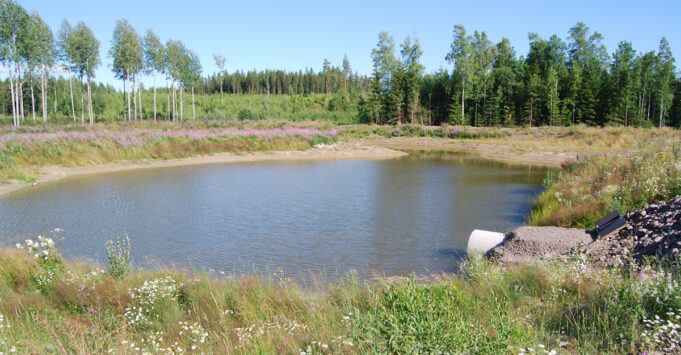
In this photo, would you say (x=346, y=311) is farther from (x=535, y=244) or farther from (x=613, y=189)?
(x=613, y=189)

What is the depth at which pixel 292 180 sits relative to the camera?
19.0m

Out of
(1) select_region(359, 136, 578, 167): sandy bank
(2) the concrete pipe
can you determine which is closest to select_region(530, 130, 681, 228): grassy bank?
(2) the concrete pipe

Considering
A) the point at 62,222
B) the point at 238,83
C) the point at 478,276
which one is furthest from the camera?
the point at 238,83

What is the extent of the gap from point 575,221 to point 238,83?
10504cm

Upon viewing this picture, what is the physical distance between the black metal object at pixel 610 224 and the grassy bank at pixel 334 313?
2045 millimetres

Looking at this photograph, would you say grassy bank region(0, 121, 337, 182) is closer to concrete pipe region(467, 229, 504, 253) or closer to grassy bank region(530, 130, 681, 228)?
concrete pipe region(467, 229, 504, 253)

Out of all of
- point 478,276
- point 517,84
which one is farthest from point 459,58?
point 478,276

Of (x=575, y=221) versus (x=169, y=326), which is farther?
(x=575, y=221)

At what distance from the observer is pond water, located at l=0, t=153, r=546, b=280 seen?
8258 millimetres

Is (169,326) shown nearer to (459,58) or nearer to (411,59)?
(459,58)

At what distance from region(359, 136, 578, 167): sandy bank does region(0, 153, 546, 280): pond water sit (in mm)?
7667

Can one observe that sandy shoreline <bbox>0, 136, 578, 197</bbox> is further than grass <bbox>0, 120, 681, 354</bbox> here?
Yes

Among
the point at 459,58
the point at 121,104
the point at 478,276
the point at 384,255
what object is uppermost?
the point at 459,58

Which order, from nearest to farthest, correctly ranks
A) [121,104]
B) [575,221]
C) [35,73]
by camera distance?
1. [575,221]
2. [35,73]
3. [121,104]
